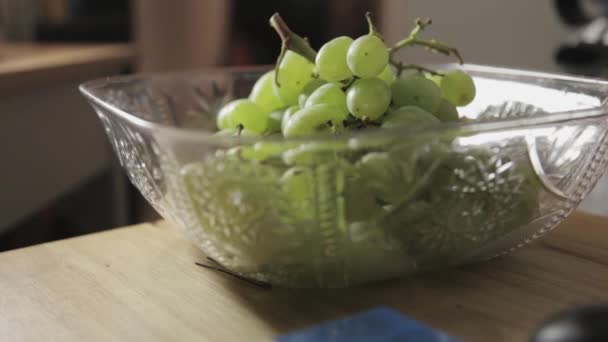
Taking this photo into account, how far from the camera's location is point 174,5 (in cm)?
253

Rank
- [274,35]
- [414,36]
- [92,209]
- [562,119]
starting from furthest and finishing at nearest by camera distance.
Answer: [274,35], [92,209], [414,36], [562,119]

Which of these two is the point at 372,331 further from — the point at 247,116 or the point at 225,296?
the point at 247,116

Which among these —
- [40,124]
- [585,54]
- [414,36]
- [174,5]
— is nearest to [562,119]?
[414,36]

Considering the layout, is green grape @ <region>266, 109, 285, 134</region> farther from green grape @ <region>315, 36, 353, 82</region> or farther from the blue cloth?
the blue cloth

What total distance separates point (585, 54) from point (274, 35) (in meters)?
1.44

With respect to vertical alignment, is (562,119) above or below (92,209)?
above

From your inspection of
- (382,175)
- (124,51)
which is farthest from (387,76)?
(124,51)

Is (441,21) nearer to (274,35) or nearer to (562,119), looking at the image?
(274,35)

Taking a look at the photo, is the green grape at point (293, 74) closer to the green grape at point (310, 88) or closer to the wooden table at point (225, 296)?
the green grape at point (310, 88)

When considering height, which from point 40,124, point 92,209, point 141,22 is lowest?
point 92,209

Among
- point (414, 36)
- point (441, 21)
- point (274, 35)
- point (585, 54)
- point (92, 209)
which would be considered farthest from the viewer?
point (274, 35)

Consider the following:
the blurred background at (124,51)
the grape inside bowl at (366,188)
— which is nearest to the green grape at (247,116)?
the grape inside bowl at (366,188)

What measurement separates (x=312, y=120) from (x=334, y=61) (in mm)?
80

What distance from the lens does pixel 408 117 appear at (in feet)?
1.72
